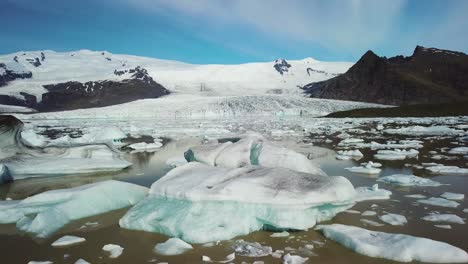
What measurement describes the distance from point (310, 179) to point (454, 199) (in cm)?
195

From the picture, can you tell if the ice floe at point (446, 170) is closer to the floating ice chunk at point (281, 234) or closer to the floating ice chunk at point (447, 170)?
the floating ice chunk at point (447, 170)

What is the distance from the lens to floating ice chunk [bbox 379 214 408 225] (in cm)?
381

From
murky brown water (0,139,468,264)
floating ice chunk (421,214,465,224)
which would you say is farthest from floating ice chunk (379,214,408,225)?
floating ice chunk (421,214,465,224)

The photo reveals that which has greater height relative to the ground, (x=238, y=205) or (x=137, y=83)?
(x=137, y=83)

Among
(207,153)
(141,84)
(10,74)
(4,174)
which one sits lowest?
(4,174)

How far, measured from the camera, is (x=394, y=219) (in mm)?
3891

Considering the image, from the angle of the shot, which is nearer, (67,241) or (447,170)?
(67,241)

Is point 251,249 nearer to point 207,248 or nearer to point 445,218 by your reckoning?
point 207,248

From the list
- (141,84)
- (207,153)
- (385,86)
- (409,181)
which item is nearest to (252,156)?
(207,153)

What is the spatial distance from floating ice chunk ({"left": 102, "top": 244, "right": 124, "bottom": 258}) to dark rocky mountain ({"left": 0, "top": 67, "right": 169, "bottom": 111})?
358 feet

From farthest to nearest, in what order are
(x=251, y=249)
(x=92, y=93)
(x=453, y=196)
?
(x=92, y=93), (x=453, y=196), (x=251, y=249)

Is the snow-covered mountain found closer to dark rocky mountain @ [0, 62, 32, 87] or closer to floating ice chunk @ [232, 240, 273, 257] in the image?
dark rocky mountain @ [0, 62, 32, 87]

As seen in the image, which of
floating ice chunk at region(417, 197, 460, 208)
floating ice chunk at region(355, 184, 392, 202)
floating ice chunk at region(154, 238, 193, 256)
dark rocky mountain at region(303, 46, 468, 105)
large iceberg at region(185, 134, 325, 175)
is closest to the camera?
floating ice chunk at region(154, 238, 193, 256)

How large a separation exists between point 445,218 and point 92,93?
443ft
